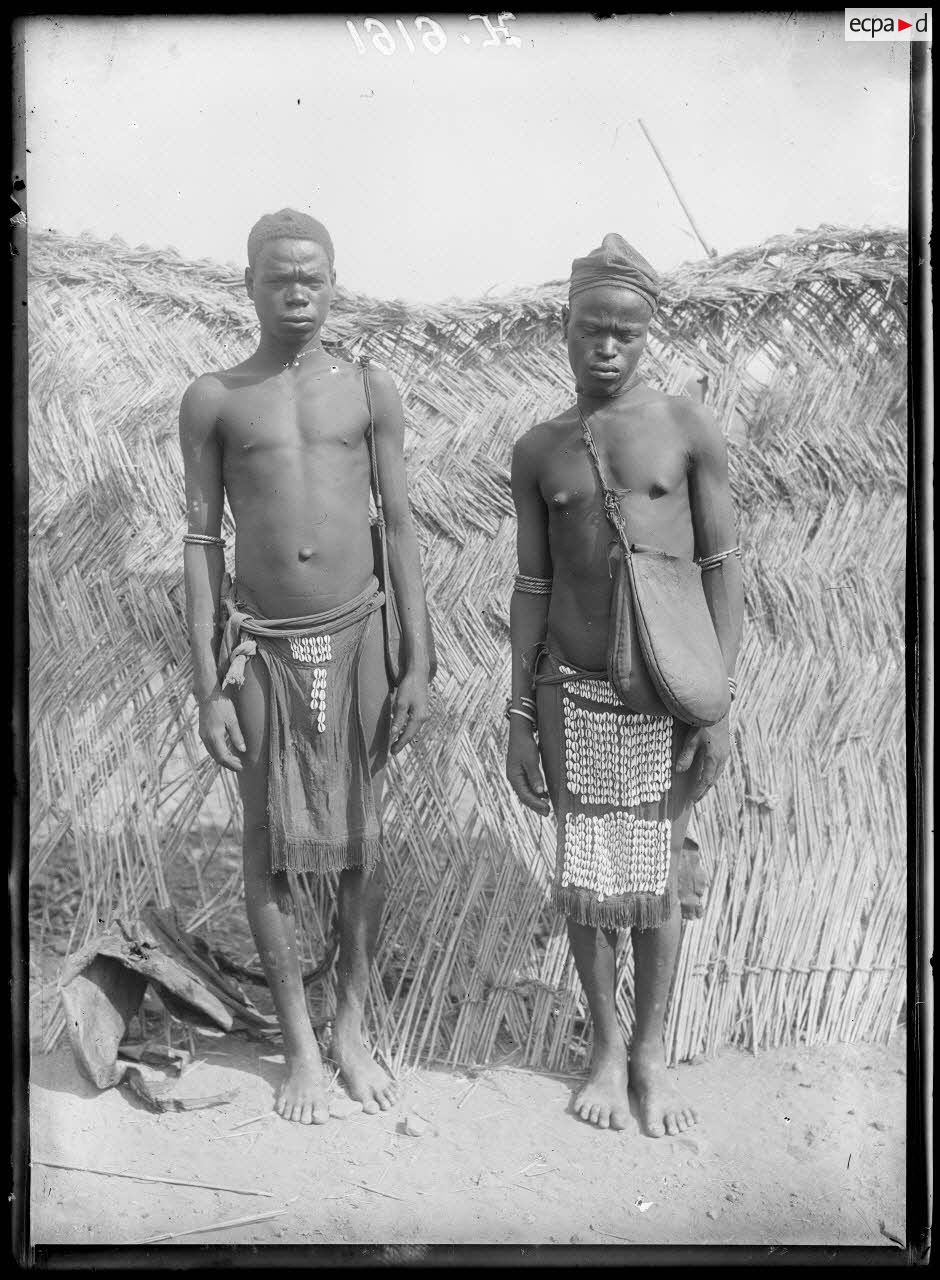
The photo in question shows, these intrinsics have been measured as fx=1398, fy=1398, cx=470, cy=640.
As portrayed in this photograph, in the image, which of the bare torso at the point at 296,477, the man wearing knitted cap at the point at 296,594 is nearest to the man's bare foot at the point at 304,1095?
the man wearing knitted cap at the point at 296,594

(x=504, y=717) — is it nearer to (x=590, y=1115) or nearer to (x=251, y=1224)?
(x=590, y=1115)

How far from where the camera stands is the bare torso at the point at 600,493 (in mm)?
3402

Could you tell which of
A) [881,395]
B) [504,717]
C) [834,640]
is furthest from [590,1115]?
[881,395]

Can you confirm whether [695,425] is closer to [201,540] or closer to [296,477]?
[296,477]

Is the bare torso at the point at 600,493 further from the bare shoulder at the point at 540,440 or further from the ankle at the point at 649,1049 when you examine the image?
the ankle at the point at 649,1049

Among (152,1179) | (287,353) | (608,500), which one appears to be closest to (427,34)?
(287,353)

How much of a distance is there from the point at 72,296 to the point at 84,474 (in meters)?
0.59

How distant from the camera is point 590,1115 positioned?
368 cm

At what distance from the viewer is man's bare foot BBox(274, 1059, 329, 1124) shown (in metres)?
3.72

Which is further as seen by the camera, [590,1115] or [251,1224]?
[590,1115]

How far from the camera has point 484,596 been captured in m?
4.45

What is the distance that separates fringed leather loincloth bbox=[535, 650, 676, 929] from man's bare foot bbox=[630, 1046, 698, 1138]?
1.41 feet

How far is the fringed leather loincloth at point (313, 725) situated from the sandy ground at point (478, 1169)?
0.75 metres

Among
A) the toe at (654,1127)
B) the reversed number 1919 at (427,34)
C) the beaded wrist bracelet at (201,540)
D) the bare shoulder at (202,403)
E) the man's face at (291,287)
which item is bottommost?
the toe at (654,1127)
